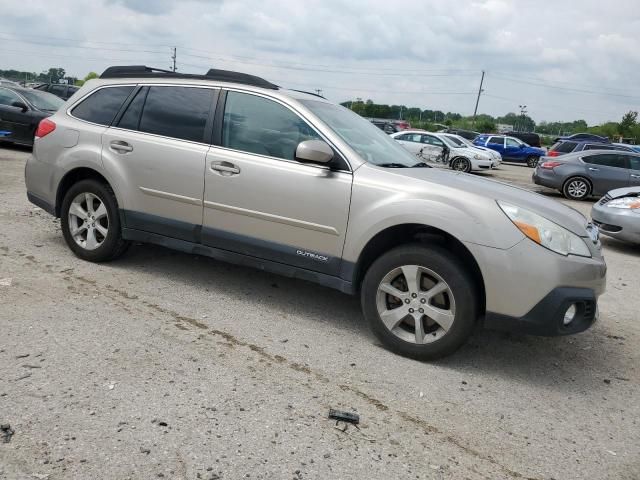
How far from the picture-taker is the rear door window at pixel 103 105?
527cm

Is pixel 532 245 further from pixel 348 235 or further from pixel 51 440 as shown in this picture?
pixel 51 440

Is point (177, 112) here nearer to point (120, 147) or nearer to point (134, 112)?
point (134, 112)

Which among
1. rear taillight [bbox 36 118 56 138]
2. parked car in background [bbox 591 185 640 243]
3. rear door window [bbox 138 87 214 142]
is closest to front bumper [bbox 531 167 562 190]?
parked car in background [bbox 591 185 640 243]

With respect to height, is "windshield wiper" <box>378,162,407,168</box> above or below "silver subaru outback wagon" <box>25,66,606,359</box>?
above

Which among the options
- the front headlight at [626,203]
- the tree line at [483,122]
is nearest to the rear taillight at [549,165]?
the front headlight at [626,203]

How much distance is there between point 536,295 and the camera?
11.8 feet

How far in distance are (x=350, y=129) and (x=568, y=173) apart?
13.2m

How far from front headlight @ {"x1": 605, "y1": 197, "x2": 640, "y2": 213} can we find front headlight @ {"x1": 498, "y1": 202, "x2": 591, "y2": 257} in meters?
5.72

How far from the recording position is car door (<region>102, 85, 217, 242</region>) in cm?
471

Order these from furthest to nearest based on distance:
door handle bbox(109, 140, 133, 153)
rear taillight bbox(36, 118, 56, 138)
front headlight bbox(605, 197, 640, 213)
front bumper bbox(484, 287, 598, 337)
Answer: front headlight bbox(605, 197, 640, 213) < rear taillight bbox(36, 118, 56, 138) < door handle bbox(109, 140, 133, 153) < front bumper bbox(484, 287, 598, 337)

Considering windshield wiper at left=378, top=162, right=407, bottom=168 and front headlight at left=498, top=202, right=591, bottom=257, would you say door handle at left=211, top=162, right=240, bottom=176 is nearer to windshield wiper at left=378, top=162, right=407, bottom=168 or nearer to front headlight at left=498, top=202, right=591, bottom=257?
windshield wiper at left=378, top=162, right=407, bottom=168

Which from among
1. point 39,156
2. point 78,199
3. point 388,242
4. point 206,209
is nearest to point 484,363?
point 388,242

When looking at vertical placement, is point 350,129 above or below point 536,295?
above

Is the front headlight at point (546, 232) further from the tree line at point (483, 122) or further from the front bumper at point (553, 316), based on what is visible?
the tree line at point (483, 122)
